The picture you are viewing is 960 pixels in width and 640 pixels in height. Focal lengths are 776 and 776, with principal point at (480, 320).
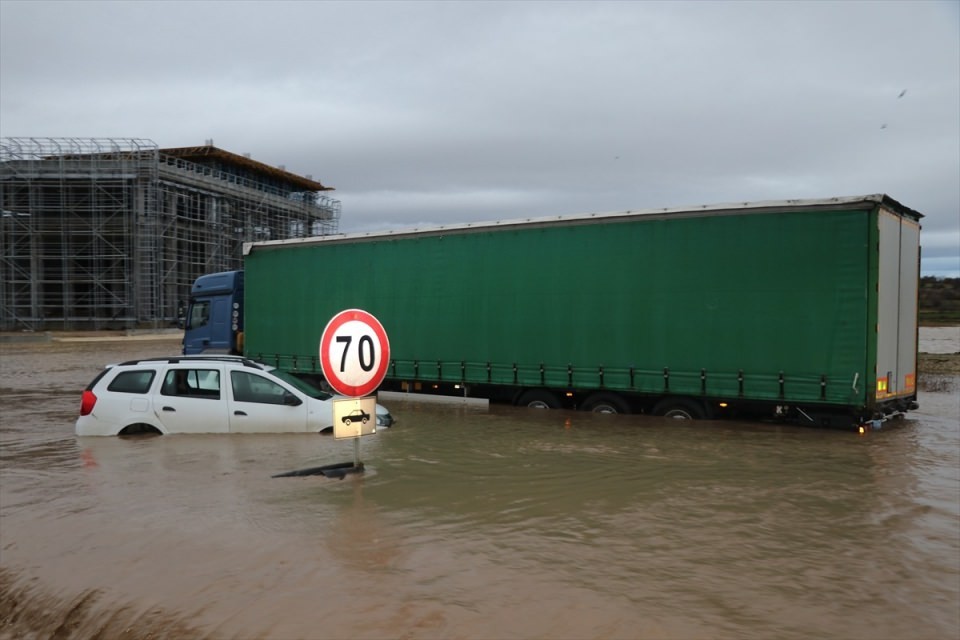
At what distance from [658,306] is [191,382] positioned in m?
7.35

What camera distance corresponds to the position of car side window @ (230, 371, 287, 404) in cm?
1066

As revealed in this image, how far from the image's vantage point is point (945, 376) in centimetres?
2489

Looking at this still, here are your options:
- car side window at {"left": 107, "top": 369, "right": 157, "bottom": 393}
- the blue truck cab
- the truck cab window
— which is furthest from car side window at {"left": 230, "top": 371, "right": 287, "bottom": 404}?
the truck cab window

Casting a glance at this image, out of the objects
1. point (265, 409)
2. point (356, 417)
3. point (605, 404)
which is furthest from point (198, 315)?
point (356, 417)

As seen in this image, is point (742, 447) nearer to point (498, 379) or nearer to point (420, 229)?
point (498, 379)

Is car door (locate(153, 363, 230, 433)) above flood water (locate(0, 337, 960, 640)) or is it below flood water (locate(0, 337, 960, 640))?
above

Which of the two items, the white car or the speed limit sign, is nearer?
the speed limit sign

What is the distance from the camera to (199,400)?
35.0ft

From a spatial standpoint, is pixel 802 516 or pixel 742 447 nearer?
pixel 802 516

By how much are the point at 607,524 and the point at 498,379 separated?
7.90 meters

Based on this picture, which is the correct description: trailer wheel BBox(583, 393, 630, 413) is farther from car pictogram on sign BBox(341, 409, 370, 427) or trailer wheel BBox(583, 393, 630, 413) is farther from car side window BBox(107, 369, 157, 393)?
car side window BBox(107, 369, 157, 393)

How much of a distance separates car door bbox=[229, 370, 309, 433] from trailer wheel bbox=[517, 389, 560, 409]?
510 cm

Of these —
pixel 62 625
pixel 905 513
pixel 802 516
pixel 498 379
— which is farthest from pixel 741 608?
pixel 498 379

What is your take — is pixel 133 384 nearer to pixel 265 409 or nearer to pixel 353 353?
pixel 265 409
